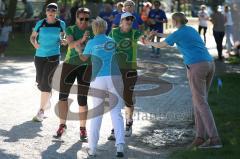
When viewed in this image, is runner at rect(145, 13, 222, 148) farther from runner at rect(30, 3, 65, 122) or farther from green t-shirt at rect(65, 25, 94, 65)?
runner at rect(30, 3, 65, 122)

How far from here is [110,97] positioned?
736cm

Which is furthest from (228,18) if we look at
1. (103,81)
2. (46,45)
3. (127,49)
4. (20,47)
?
(103,81)

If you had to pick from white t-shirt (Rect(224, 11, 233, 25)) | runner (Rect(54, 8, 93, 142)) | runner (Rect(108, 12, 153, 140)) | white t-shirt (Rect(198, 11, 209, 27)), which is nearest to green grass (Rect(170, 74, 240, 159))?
runner (Rect(108, 12, 153, 140))

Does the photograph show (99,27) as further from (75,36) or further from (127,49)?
(127,49)

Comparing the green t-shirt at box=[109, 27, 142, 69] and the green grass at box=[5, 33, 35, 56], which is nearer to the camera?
the green t-shirt at box=[109, 27, 142, 69]

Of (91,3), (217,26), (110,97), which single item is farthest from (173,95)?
(91,3)

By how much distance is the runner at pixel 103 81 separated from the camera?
23.8 feet

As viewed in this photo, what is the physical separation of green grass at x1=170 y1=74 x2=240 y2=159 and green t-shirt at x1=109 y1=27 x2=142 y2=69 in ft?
5.21

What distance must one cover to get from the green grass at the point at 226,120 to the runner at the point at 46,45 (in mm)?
2814

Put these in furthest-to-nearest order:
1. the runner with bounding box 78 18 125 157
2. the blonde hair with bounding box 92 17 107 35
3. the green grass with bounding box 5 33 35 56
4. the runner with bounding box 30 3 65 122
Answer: the green grass with bounding box 5 33 35 56, the runner with bounding box 30 3 65 122, the blonde hair with bounding box 92 17 107 35, the runner with bounding box 78 18 125 157

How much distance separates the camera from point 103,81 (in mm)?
7250

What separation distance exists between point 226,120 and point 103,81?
3.07 m

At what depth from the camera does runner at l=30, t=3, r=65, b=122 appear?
9273 millimetres

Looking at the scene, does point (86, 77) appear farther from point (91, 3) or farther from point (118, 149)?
point (91, 3)
